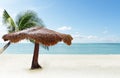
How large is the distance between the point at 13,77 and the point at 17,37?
Result: 1779mm

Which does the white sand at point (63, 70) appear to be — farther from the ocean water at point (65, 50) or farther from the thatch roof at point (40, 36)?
the ocean water at point (65, 50)

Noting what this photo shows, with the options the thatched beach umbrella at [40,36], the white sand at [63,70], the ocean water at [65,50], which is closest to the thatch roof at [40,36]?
the thatched beach umbrella at [40,36]

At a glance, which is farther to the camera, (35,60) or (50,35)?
(35,60)

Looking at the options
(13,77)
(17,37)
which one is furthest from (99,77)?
(17,37)

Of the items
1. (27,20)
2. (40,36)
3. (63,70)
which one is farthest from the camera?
(27,20)

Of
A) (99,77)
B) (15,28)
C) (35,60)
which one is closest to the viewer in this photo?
(99,77)

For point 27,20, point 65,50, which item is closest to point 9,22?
point 27,20

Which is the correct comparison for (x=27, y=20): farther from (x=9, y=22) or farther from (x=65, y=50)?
(x=65, y=50)

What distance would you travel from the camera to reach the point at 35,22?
44.8ft

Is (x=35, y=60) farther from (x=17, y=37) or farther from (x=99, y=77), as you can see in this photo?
(x=99, y=77)

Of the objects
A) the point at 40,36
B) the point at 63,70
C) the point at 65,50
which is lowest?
the point at 63,70

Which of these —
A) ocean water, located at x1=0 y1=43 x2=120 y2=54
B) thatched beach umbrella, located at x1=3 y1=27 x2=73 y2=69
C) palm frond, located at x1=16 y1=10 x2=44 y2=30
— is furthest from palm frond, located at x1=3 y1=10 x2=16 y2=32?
ocean water, located at x1=0 y1=43 x2=120 y2=54

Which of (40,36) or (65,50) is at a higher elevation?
(65,50)

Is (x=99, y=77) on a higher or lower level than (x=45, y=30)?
lower
